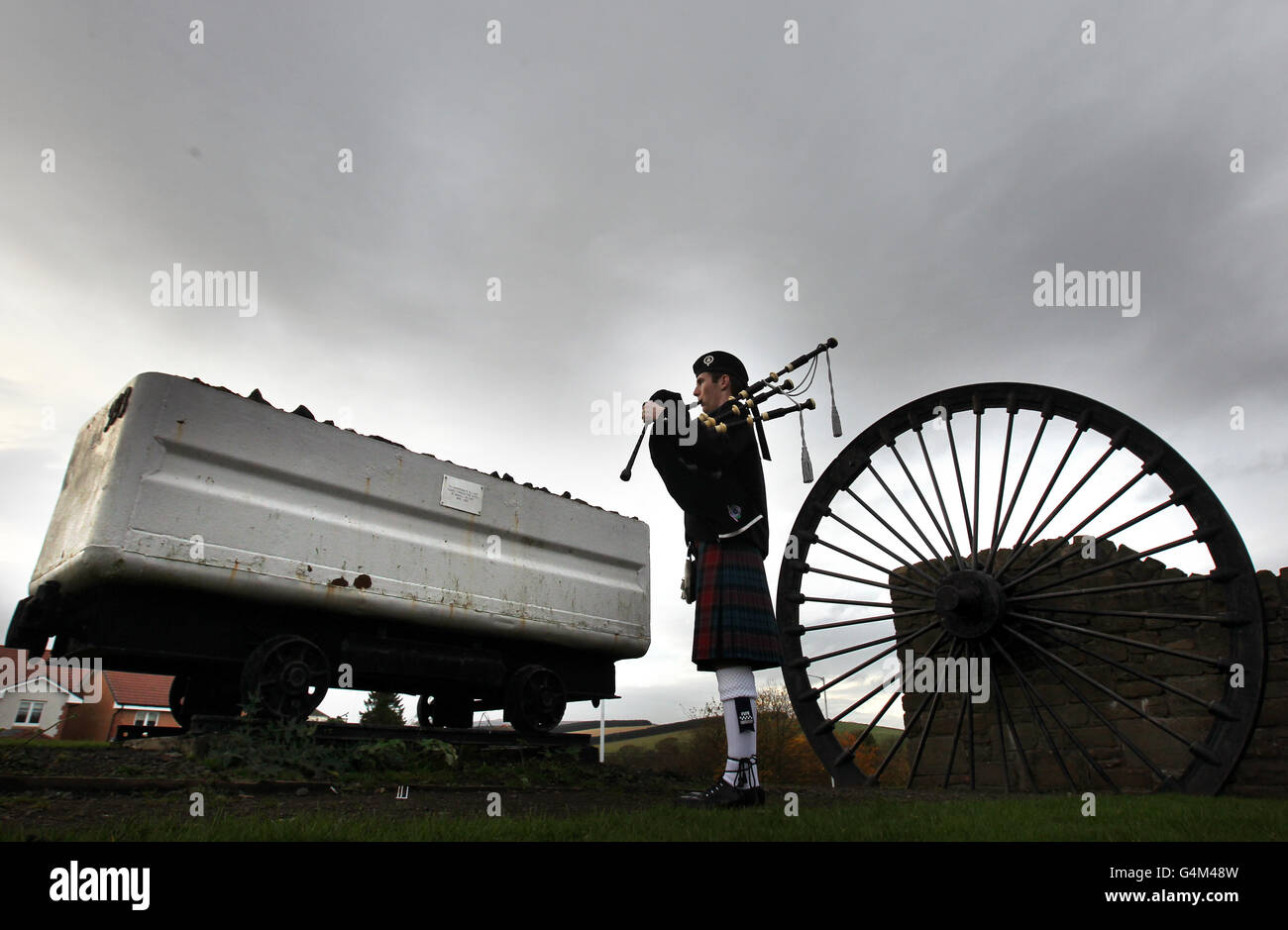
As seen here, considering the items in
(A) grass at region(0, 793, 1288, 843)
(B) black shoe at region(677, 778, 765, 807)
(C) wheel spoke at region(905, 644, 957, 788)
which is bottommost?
(C) wheel spoke at region(905, 644, 957, 788)

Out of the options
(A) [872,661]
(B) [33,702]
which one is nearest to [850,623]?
(A) [872,661]

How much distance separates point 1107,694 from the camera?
598cm

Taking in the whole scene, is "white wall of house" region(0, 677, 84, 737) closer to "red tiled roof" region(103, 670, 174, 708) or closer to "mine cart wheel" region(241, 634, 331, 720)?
"red tiled roof" region(103, 670, 174, 708)

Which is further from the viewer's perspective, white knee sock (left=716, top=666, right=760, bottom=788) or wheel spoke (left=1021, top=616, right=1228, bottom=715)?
wheel spoke (left=1021, top=616, right=1228, bottom=715)

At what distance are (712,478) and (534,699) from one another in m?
2.46

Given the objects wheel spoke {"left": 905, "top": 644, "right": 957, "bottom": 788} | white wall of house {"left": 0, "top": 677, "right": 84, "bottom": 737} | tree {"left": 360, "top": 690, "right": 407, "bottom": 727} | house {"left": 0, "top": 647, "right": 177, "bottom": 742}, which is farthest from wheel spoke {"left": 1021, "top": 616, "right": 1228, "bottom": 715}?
white wall of house {"left": 0, "top": 677, "right": 84, "bottom": 737}

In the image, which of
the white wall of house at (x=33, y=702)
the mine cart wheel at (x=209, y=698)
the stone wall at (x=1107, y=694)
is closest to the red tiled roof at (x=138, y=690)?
the white wall of house at (x=33, y=702)

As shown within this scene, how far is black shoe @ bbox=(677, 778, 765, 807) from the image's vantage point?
346 cm

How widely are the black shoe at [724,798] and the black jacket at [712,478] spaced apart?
1225 mm

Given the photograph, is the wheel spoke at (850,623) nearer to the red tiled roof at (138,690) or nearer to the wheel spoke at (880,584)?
the wheel spoke at (880,584)

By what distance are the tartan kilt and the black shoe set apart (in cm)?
59
